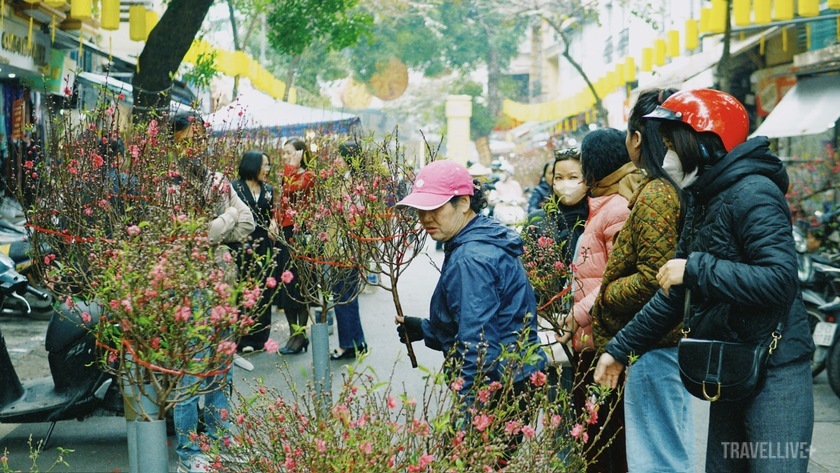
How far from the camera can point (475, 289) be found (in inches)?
141

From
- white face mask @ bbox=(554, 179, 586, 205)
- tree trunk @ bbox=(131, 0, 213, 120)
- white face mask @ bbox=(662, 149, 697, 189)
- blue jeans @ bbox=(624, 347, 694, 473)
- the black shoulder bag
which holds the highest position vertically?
tree trunk @ bbox=(131, 0, 213, 120)

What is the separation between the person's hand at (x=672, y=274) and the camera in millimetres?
3109

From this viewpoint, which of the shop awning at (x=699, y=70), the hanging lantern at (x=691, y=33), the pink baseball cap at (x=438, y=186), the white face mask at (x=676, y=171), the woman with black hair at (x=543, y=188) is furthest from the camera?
the shop awning at (x=699, y=70)

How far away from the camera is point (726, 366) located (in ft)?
9.96

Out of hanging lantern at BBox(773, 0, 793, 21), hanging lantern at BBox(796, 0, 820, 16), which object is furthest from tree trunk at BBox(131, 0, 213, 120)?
hanging lantern at BBox(773, 0, 793, 21)

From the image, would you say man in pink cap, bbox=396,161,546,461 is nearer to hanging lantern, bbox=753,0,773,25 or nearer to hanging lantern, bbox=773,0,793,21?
hanging lantern, bbox=773,0,793,21

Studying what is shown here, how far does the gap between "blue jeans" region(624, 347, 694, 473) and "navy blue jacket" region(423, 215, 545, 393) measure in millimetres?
432

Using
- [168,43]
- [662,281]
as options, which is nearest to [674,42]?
[168,43]

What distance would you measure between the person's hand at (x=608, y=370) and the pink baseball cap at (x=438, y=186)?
840mm

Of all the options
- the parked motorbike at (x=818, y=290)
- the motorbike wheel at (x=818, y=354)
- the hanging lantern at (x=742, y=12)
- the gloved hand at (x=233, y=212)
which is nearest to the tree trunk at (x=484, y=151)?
the hanging lantern at (x=742, y=12)

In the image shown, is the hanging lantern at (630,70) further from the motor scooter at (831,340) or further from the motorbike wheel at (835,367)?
the motorbike wheel at (835,367)

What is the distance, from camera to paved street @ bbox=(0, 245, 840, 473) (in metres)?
5.98

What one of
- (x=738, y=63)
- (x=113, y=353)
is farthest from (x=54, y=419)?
(x=738, y=63)

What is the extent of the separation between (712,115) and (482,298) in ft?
3.39
